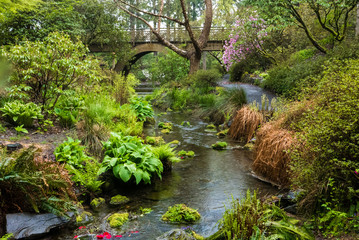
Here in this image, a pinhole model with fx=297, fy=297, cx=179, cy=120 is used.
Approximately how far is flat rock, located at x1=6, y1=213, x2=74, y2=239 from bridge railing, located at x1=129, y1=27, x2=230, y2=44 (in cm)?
2197

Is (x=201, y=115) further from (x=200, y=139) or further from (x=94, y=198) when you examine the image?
(x=94, y=198)

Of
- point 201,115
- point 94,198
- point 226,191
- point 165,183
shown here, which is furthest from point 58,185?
point 201,115

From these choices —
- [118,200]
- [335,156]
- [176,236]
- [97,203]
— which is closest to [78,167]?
[97,203]

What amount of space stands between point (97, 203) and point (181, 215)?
4.64 ft

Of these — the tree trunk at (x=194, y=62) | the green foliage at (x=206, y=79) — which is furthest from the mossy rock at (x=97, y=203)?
the tree trunk at (x=194, y=62)

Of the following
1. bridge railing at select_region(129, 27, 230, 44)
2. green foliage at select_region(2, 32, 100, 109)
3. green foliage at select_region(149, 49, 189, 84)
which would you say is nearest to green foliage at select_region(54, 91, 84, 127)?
green foliage at select_region(2, 32, 100, 109)

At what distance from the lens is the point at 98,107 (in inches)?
291

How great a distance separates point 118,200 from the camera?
Result: 483cm

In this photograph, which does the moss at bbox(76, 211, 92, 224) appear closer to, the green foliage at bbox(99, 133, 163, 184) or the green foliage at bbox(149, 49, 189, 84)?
the green foliage at bbox(99, 133, 163, 184)

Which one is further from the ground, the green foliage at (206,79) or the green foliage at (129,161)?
the green foliage at (206,79)

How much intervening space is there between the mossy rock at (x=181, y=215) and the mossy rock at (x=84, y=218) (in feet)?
3.45

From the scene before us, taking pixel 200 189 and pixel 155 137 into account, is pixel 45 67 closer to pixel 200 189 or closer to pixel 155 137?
pixel 155 137

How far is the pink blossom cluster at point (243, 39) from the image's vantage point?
17.2 m

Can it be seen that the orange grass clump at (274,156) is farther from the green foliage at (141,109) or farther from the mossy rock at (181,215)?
the green foliage at (141,109)
